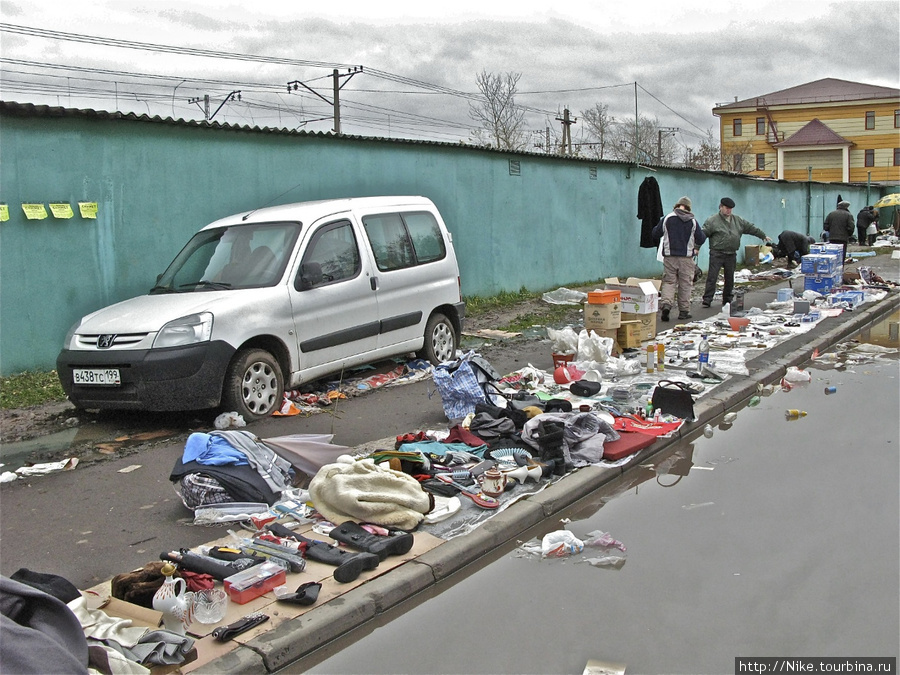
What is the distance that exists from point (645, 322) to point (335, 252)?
4.75 metres

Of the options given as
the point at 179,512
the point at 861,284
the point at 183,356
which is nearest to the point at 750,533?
the point at 179,512

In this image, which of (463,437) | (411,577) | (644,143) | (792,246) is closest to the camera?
(411,577)

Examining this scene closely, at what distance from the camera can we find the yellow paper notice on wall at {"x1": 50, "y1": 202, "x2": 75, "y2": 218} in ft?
31.9

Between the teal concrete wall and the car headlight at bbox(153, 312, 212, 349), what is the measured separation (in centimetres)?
334

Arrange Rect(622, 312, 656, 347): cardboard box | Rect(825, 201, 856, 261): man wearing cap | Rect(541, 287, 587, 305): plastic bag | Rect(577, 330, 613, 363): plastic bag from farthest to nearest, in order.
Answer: Rect(825, 201, 856, 261): man wearing cap
Rect(541, 287, 587, 305): plastic bag
Rect(622, 312, 656, 347): cardboard box
Rect(577, 330, 613, 363): plastic bag

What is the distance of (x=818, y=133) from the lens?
60.5 meters

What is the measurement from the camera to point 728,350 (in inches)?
435

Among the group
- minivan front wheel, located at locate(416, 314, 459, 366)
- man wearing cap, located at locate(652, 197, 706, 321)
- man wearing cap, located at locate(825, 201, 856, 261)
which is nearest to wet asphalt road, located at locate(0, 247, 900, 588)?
minivan front wheel, located at locate(416, 314, 459, 366)

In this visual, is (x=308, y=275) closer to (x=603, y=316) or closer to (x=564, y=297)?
(x=603, y=316)

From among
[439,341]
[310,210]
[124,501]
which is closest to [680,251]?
[439,341]

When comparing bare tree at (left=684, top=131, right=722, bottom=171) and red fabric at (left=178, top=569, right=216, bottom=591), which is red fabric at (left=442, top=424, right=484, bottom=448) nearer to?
red fabric at (left=178, top=569, right=216, bottom=591)

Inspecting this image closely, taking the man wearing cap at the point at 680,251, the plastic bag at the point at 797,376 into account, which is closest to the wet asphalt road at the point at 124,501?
the plastic bag at the point at 797,376

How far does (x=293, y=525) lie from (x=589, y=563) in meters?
1.81

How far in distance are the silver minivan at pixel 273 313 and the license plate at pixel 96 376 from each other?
1 centimetres
